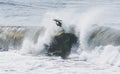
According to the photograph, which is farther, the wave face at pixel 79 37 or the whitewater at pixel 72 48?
the wave face at pixel 79 37

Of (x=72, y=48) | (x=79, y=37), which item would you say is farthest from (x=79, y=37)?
(x=72, y=48)

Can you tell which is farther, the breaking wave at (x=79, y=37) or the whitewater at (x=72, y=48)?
the breaking wave at (x=79, y=37)

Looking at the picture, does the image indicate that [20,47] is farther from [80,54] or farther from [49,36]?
[80,54]

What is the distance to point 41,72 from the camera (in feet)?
63.0

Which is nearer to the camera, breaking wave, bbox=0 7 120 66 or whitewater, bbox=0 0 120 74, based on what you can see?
whitewater, bbox=0 0 120 74

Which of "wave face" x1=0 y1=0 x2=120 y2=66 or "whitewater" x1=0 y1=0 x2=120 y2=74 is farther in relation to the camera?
"wave face" x1=0 y1=0 x2=120 y2=66

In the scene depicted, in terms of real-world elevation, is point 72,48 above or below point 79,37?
below

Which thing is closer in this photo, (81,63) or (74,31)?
(81,63)

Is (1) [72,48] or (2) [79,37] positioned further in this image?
(2) [79,37]

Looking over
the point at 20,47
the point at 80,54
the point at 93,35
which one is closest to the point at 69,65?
the point at 80,54

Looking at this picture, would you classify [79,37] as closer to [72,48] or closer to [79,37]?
[79,37]

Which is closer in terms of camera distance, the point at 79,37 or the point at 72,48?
the point at 72,48

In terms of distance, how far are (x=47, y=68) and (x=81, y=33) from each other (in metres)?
4.14

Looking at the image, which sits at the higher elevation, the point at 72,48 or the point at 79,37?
the point at 79,37
